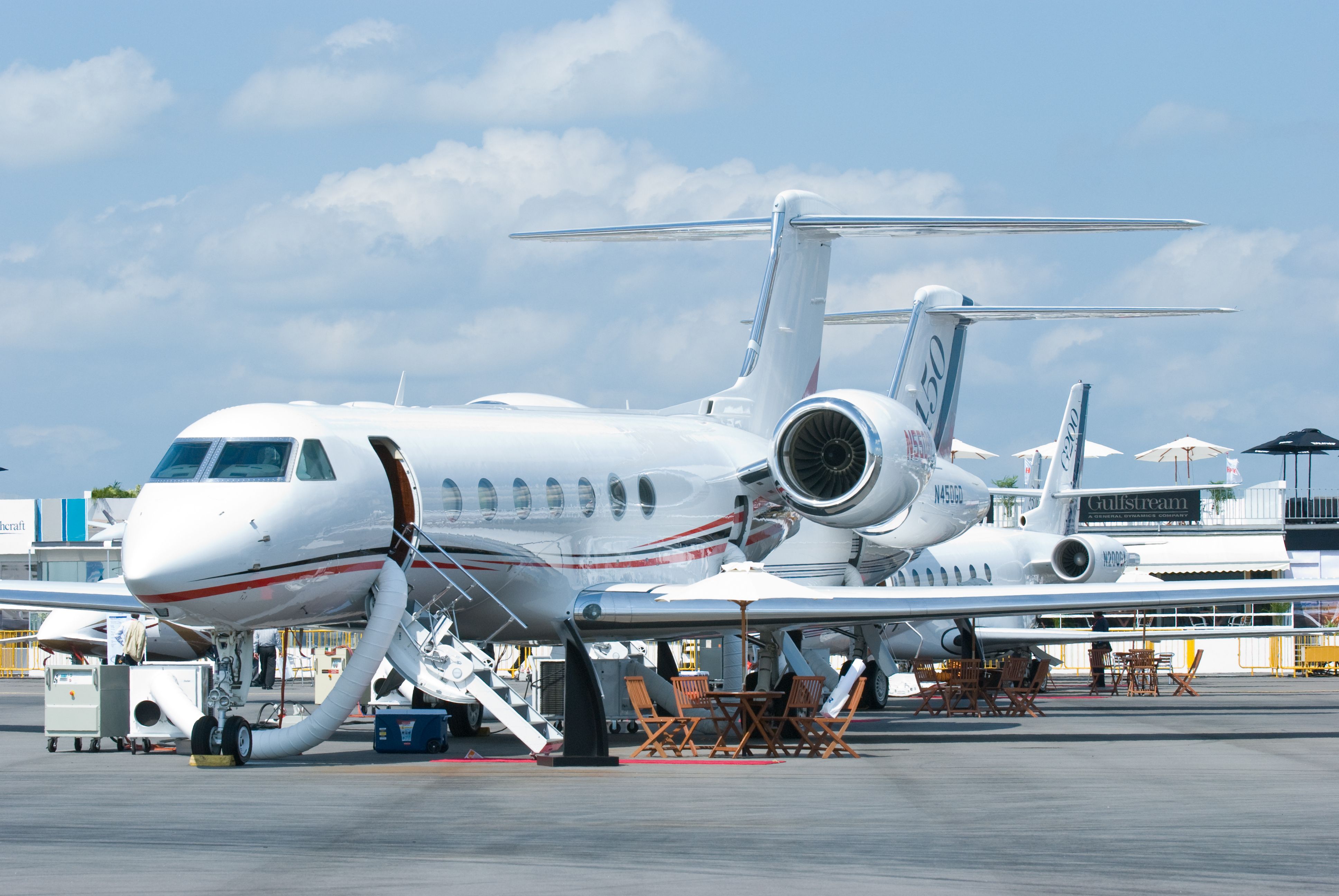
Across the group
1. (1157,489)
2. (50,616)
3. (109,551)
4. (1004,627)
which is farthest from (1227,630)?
(109,551)

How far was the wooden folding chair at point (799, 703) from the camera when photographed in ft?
62.7

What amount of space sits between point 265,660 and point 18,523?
34.3 m

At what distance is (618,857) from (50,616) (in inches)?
1140

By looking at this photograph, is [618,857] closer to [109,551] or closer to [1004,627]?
[1004,627]

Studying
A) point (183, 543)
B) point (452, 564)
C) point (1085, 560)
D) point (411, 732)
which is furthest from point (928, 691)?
point (183, 543)

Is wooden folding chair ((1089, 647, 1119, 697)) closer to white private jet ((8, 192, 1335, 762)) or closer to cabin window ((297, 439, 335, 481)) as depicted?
white private jet ((8, 192, 1335, 762))

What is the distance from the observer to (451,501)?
1920 cm

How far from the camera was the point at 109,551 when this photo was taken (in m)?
55.0

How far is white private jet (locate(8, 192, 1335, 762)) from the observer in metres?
17.2

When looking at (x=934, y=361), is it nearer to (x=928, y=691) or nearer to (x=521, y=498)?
(x=928, y=691)

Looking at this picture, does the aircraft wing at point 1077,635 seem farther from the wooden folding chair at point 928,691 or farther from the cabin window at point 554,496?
the cabin window at point 554,496

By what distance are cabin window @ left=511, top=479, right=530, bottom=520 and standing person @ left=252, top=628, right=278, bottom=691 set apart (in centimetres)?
1965

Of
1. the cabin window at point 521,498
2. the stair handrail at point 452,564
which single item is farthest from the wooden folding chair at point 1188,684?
the stair handrail at point 452,564

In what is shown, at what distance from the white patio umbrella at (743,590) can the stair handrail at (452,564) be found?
1910 mm
